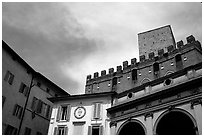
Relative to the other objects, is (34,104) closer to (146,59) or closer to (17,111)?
(17,111)

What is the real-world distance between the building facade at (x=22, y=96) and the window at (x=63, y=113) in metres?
4.06

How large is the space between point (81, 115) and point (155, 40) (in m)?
18.1

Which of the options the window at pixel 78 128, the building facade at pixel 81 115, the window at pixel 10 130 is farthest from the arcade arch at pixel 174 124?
the window at pixel 10 130

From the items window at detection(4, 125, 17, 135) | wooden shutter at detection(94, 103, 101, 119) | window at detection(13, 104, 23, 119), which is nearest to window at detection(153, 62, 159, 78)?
wooden shutter at detection(94, 103, 101, 119)

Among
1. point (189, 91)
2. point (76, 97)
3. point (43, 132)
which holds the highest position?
point (76, 97)

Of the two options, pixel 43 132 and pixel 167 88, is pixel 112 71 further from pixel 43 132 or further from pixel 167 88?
pixel 167 88

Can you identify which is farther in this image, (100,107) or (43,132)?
(43,132)

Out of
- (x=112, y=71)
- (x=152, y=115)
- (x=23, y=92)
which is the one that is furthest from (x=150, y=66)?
(x=23, y=92)

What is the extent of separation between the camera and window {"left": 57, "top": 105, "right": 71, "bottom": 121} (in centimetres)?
1970

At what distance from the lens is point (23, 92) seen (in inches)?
840

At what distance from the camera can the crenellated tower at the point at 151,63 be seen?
77.0ft

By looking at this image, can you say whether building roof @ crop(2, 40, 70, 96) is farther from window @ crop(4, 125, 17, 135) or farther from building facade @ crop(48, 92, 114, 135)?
window @ crop(4, 125, 17, 135)

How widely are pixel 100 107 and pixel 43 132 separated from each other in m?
8.69

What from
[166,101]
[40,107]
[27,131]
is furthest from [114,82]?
[166,101]
